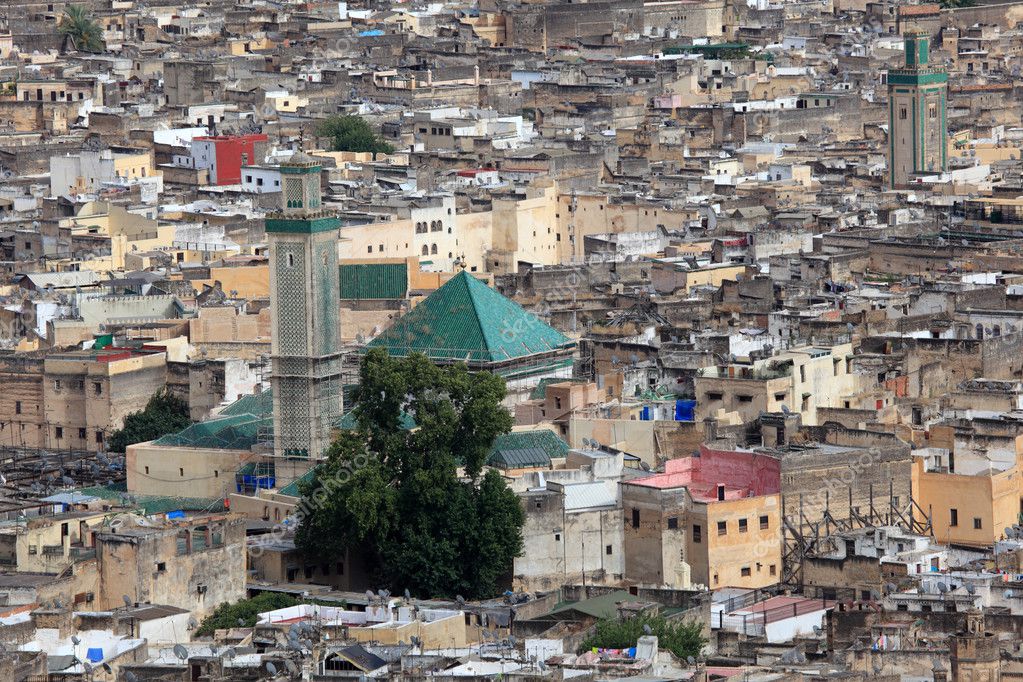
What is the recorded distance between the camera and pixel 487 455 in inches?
1933

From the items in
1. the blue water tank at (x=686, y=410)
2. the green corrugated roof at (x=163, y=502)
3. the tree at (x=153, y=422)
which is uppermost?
the blue water tank at (x=686, y=410)

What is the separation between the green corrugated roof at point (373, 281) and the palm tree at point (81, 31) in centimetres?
5300

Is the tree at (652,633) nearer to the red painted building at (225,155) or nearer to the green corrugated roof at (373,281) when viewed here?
the green corrugated roof at (373,281)

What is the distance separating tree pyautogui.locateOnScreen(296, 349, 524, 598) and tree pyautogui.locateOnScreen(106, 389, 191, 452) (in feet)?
26.2

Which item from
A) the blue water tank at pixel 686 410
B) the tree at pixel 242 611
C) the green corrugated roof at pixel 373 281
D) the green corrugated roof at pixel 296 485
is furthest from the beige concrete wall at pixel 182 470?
the green corrugated roof at pixel 373 281

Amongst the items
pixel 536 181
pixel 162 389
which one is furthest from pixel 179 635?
pixel 536 181

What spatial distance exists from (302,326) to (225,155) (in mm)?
33185

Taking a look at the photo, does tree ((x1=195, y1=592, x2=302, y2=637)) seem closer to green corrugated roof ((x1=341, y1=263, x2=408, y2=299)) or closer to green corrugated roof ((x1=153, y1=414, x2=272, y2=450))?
green corrugated roof ((x1=153, y1=414, x2=272, y2=450))

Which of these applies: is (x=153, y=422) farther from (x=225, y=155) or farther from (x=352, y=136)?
(x=352, y=136)

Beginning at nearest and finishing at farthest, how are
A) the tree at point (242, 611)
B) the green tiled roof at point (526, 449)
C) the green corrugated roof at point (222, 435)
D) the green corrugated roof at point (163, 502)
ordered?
the tree at point (242, 611) → the green tiled roof at point (526, 449) → the green corrugated roof at point (163, 502) → the green corrugated roof at point (222, 435)

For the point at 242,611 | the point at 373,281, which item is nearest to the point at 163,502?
the point at 242,611

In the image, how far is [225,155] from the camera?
8450 centimetres

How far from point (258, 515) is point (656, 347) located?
29.7ft

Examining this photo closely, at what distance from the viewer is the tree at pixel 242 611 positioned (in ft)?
143
